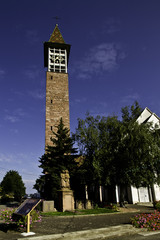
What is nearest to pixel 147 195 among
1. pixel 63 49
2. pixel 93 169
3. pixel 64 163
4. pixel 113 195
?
pixel 113 195

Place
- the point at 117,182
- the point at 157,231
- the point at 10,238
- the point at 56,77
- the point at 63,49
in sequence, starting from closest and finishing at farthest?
1. the point at 10,238
2. the point at 157,231
3. the point at 117,182
4. the point at 56,77
5. the point at 63,49

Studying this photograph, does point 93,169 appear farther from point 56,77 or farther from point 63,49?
point 63,49

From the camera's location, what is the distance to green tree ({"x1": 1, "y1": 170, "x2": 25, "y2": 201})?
52.8 metres

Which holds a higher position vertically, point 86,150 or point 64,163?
point 86,150

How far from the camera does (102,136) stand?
65.8 feet

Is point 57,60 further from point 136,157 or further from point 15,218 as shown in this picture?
point 15,218

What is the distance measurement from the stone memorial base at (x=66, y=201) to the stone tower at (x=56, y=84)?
1133 centimetres

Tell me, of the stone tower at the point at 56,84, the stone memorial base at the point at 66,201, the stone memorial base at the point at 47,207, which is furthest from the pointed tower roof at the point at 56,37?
the stone memorial base at the point at 47,207

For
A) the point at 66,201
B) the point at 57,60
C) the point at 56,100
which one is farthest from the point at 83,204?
the point at 57,60

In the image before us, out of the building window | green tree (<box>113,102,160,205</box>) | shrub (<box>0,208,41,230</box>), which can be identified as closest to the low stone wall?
green tree (<box>113,102,160,205</box>)

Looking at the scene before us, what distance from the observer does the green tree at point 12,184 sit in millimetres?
52781

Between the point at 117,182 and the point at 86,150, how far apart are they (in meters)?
4.77

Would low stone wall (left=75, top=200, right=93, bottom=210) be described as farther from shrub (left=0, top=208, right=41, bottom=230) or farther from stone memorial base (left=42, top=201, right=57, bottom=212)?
shrub (left=0, top=208, right=41, bottom=230)

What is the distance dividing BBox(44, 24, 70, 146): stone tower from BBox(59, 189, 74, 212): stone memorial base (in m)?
11.3
